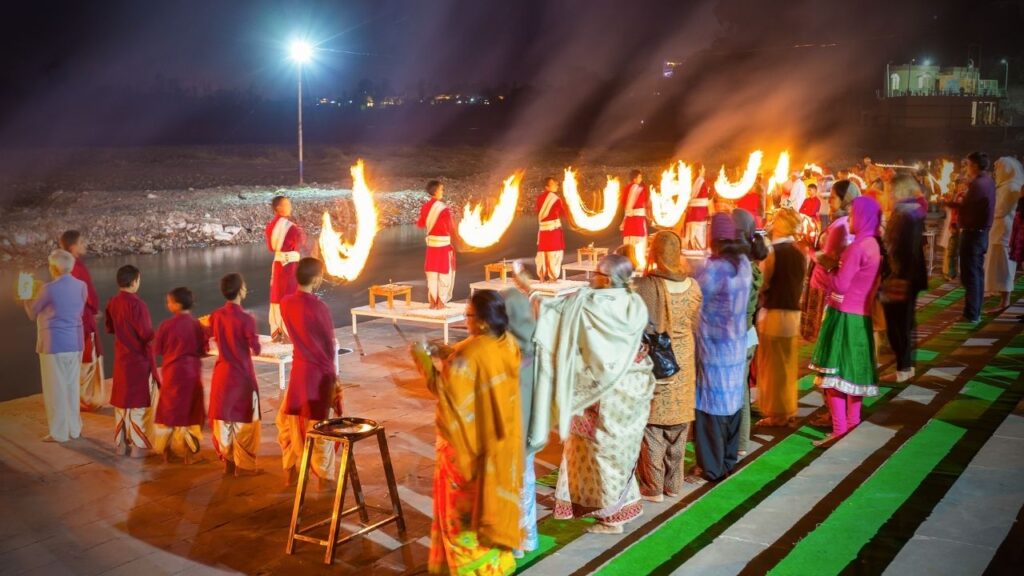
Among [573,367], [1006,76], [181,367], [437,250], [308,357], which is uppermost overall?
[1006,76]

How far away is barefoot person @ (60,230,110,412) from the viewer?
26.4 feet

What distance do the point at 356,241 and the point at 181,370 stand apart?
3311mm

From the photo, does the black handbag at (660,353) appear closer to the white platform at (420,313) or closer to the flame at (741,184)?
the white platform at (420,313)

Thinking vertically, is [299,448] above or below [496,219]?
below

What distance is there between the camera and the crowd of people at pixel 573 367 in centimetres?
457

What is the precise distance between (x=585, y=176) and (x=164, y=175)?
19.9 meters

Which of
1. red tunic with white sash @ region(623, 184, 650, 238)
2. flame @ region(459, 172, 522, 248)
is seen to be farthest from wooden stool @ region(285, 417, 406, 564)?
red tunic with white sash @ region(623, 184, 650, 238)

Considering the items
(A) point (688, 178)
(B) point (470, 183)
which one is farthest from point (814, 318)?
(B) point (470, 183)

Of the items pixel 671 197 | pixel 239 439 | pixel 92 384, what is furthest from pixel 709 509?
pixel 671 197

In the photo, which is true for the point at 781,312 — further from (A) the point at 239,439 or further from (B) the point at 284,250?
(B) the point at 284,250

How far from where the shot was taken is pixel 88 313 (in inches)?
320

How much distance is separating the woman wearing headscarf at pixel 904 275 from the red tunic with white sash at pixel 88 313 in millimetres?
7373

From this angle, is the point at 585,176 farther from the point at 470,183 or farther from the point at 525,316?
the point at 525,316

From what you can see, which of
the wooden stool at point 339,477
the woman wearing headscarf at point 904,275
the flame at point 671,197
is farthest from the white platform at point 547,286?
the wooden stool at point 339,477
